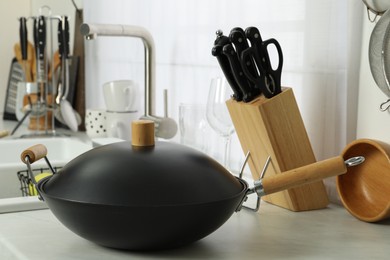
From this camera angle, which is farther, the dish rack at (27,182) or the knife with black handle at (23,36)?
the knife with black handle at (23,36)

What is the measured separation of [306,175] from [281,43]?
53 centimetres

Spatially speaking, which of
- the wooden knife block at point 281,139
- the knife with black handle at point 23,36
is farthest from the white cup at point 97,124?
the wooden knife block at point 281,139

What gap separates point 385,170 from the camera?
124 cm

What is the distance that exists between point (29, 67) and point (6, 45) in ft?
1.18

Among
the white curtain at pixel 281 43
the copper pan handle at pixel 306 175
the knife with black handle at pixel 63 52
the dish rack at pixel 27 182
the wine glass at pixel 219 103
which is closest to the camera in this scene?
the copper pan handle at pixel 306 175

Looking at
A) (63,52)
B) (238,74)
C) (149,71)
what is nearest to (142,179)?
(238,74)

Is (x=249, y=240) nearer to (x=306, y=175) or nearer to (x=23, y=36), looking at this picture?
(x=306, y=175)

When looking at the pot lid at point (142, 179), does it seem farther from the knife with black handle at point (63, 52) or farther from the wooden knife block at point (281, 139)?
the knife with black handle at point (63, 52)

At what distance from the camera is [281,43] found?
1.57 metres

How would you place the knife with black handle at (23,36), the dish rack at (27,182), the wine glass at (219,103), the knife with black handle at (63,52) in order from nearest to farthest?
the wine glass at (219,103) < the dish rack at (27,182) < the knife with black handle at (63,52) < the knife with black handle at (23,36)

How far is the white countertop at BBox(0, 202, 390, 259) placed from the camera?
1048 mm

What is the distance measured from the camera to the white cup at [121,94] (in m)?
2.16

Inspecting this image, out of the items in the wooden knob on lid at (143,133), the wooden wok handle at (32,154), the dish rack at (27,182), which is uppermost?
the wooden knob on lid at (143,133)

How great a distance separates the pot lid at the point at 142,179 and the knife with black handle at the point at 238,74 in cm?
28
